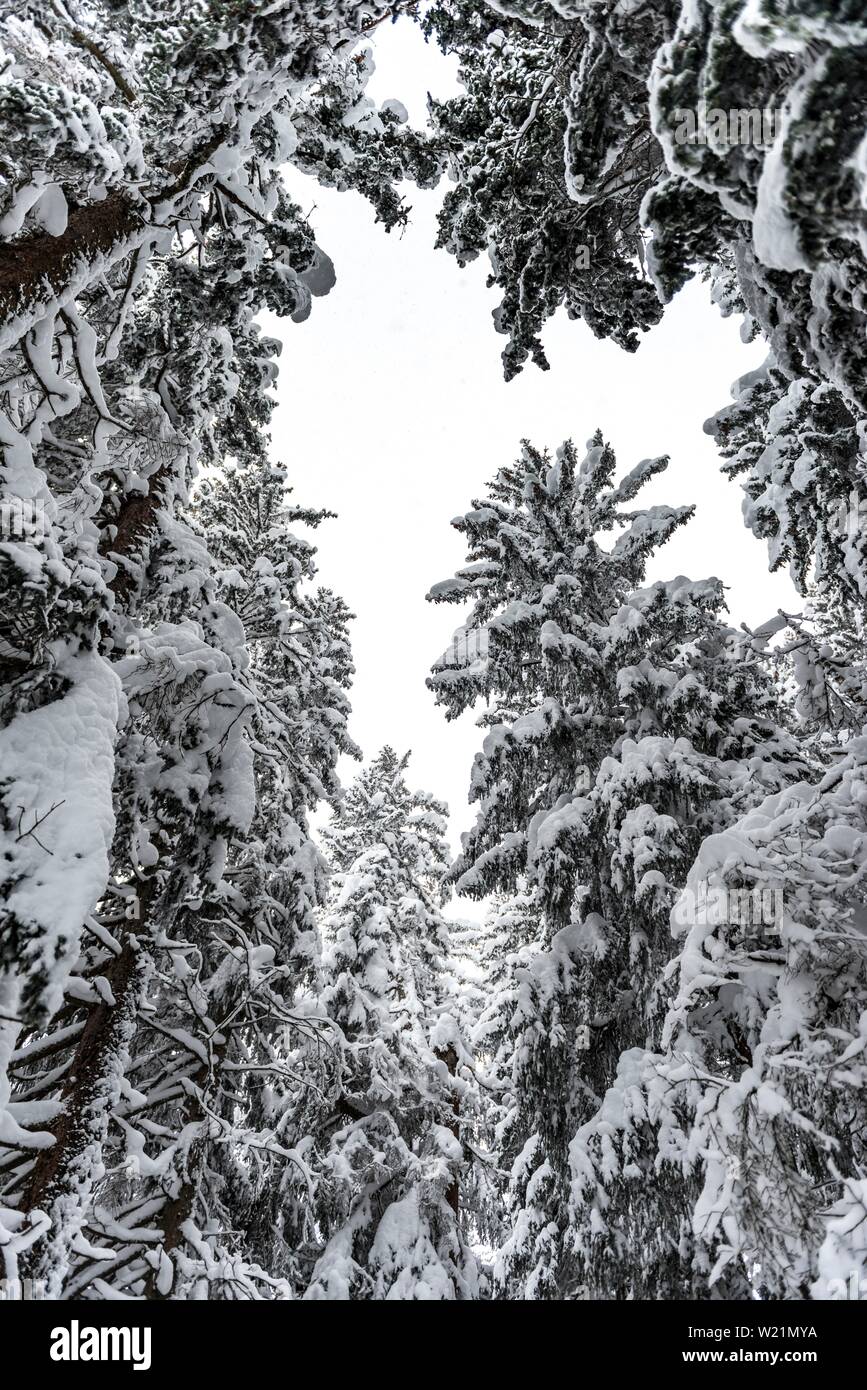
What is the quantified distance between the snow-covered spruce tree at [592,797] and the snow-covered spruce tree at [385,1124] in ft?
7.43

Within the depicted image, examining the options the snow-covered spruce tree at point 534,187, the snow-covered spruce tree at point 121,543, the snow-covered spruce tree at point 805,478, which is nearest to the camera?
the snow-covered spruce tree at point 121,543

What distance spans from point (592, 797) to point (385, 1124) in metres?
6.45

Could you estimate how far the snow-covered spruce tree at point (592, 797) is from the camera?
7102mm

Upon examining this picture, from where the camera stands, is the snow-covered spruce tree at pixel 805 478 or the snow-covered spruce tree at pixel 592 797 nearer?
the snow-covered spruce tree at pixel 805 478

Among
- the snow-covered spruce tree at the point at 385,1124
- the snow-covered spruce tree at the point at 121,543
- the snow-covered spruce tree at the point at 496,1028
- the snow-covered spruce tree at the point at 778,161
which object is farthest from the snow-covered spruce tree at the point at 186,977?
the snow-covered spruce tree at the point at 778,161

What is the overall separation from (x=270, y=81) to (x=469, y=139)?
9.72 feet

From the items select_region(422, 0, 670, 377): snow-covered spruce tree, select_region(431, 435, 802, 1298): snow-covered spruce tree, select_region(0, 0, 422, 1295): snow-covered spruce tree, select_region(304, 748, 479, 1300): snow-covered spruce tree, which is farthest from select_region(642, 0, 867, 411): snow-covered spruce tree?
select_region(304, 748, 479, 1300): snow-covered spruce tree

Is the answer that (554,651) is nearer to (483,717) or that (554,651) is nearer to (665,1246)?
(483,717)

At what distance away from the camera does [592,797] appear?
27.1 ft

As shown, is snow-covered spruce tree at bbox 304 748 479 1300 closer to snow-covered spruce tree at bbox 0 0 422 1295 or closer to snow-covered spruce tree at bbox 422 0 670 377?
snow-covered spruce tree at bbox 0 0 422 1295

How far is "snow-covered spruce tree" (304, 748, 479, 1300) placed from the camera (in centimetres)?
987

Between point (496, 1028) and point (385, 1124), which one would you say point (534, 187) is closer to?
point (496, 1028)

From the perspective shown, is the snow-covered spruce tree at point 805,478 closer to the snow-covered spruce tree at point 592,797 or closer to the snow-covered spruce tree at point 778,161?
the snow-covered spruce tree at point 592,797

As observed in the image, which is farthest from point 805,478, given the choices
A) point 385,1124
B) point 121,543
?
point 385,1124
